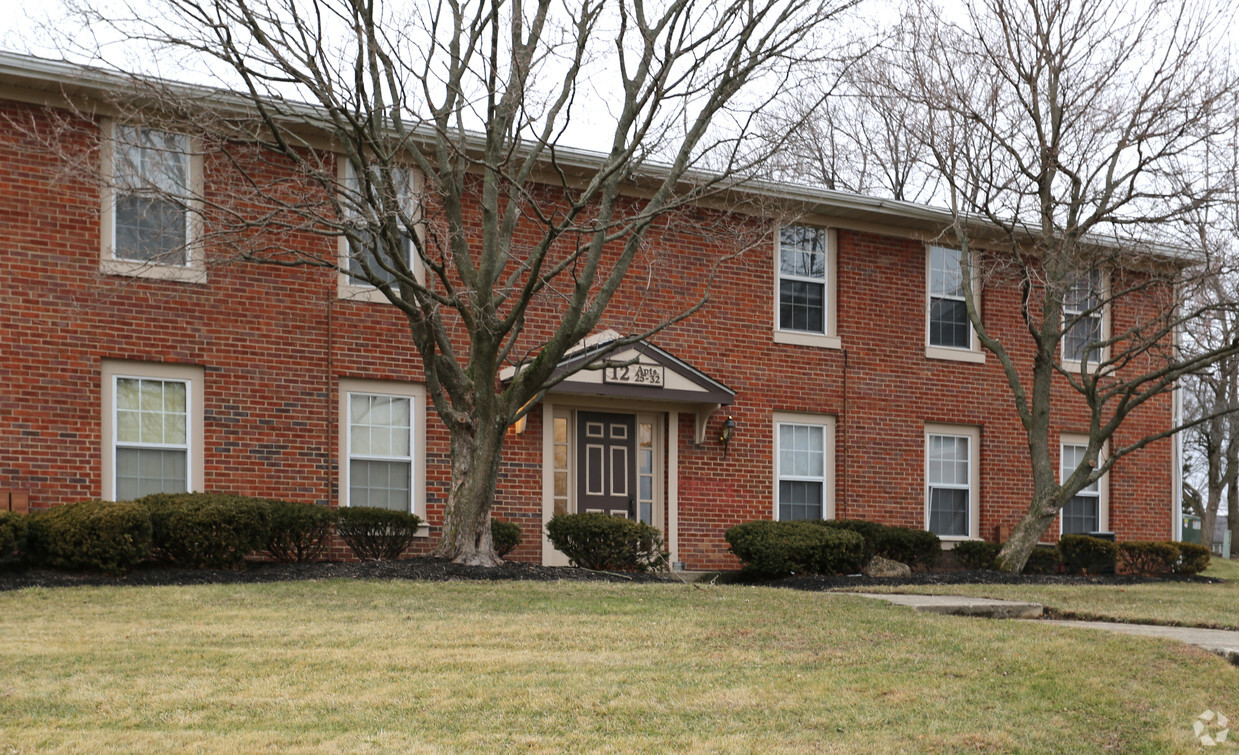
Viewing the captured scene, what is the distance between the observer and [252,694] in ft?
23.3

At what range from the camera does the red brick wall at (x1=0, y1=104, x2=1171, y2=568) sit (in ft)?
43.7

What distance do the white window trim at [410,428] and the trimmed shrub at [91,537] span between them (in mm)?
3103

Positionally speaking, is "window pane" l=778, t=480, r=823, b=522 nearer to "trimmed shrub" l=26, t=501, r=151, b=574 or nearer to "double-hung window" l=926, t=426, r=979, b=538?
"double-hung window" l=926, t=426, r=979, b=538

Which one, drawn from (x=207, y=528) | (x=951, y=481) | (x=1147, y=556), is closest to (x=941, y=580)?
(x=951, y=481)

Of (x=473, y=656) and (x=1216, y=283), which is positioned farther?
(x=1216, y=283)

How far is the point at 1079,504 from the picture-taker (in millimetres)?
20375

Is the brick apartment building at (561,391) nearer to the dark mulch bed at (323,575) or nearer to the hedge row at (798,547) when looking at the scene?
the hedge row at (798,547)

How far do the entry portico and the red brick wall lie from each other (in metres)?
0.25

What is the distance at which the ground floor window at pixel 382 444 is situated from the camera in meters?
15.0

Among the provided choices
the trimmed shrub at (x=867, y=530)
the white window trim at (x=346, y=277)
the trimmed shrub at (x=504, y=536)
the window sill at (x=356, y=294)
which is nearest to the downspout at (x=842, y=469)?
the trimmed shrub at (x=867, y=530)

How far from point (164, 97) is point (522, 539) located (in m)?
6.92

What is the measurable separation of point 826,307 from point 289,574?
363 inches

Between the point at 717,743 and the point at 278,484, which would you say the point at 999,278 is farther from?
the point at 717,743

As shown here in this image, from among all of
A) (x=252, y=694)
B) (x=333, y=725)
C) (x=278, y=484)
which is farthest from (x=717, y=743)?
(x=278, y=484)
